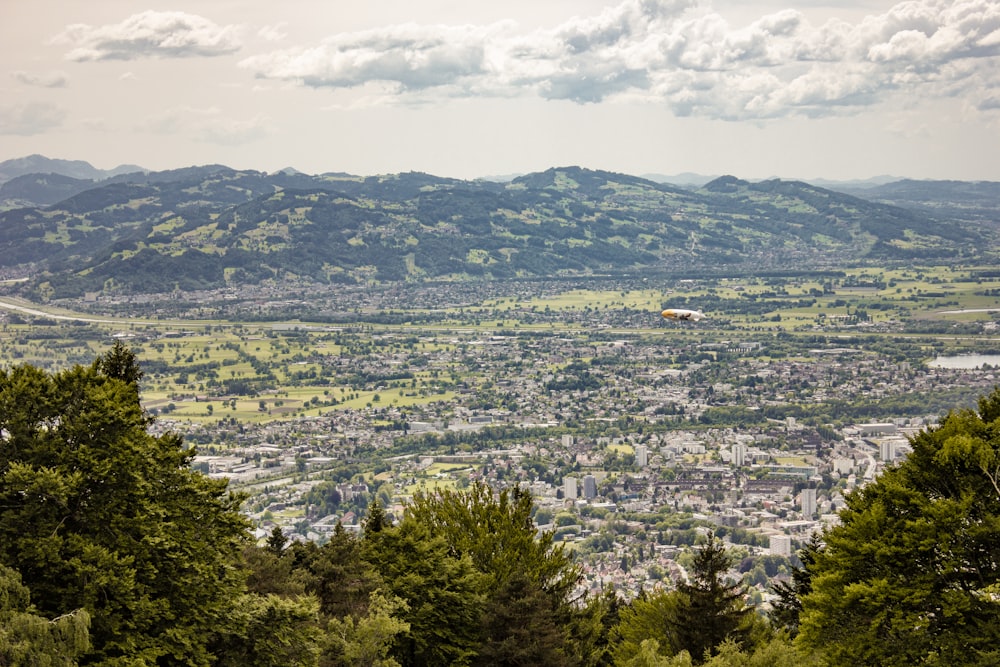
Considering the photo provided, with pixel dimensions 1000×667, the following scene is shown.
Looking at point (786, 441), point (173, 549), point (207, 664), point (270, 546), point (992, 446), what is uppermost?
point (992, 446)

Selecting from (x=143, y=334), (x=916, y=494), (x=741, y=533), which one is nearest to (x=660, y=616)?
(x=916, y=494)

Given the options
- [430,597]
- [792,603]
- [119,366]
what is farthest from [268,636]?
[792,603]

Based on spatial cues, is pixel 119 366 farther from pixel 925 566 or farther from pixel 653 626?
pixel 925 566

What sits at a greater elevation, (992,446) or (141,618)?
(992,446)

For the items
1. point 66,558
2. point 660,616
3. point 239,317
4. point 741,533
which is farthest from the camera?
point 239,317

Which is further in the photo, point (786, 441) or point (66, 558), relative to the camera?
point (786, 441)

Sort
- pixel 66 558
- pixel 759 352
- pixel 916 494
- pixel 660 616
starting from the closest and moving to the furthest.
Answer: pixel 66 558 → pixel 916 494 → pixel 660 616 → pixel 759 352

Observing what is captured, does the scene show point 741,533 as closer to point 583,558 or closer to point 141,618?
point 583,558
